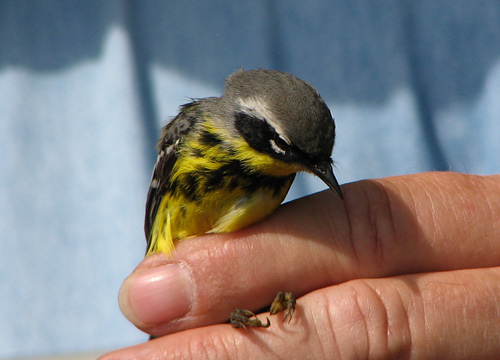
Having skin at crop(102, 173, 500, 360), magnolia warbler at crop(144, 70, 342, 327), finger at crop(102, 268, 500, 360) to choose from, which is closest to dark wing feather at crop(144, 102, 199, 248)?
magnolia warbler at crop(144, 70, 342, 327)

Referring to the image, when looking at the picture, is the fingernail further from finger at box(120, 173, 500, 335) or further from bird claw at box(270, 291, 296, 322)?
bird claw at box(270, 291, 296, 322)

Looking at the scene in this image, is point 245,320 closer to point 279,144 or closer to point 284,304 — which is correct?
point 284,304

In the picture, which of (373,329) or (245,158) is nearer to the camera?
(373,329)

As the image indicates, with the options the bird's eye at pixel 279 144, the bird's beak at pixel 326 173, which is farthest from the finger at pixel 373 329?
the bird's eye at pixel 279 144

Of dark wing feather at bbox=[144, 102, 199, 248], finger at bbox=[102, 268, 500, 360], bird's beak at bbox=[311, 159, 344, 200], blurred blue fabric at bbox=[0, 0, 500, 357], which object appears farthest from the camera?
blurred blue fabric at bbox=[0, 0, 500, 357]

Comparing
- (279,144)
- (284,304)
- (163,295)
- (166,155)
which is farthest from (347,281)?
(166,155)

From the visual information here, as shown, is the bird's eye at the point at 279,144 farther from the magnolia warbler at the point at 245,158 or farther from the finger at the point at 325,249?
the finger at the point at 325,249

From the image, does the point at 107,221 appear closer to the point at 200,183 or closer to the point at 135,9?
the point at 200,183
